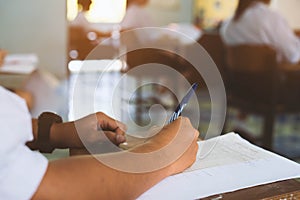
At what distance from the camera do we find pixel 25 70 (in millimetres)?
1678

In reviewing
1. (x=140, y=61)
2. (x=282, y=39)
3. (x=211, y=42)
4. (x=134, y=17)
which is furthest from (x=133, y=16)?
(x=140, y=61)

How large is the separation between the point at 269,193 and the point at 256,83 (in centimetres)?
168

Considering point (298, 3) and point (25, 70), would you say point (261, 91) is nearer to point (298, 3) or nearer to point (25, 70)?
point (25, 70)

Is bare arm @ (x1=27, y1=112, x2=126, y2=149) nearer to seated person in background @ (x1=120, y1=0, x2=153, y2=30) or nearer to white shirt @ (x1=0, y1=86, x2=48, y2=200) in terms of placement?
white shirt @ (x1=0, y1=86, x2=48, y2=200)

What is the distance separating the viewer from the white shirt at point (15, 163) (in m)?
0.41

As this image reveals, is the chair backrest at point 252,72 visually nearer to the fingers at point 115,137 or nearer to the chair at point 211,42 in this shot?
the chair at point 211,42

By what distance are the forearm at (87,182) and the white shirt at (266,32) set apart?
1949mm

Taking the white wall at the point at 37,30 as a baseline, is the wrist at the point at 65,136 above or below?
above

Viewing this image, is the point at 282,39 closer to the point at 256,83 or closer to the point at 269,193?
the point at 256,83

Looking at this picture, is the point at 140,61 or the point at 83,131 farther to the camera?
the point at 140,61

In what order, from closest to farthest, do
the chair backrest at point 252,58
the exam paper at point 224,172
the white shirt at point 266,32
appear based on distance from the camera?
the exam paper at point 224,172
the chair backrest at point 252,58
the white shirt at point 266,32

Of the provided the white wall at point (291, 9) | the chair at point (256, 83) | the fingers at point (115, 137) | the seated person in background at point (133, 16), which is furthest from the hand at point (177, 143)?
the white wall at point (291, 9)

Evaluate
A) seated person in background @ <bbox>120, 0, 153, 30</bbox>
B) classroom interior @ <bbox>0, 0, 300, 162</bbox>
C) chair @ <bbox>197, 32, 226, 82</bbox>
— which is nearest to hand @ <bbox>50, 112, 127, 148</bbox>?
classroom interior @ <bbox>0, 0, 300, 162</bbox>

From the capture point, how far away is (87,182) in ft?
1.48
